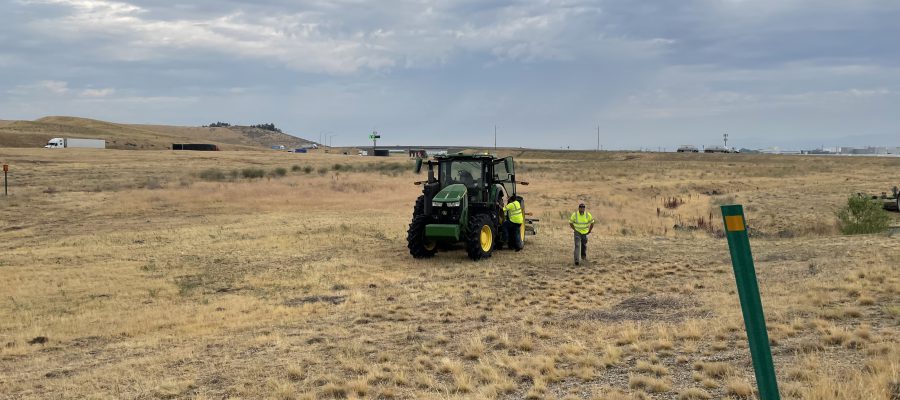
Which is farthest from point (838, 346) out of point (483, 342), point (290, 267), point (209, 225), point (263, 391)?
point (209, 225)

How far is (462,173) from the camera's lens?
17891 millimetres

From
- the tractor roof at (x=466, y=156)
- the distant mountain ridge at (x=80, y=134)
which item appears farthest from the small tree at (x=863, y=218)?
the distant mountain ridge at (x=80, y=134)

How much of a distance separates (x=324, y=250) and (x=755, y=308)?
15621 millimetres

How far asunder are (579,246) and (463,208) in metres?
2.86

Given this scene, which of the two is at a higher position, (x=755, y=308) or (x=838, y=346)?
(x=755, y=308)

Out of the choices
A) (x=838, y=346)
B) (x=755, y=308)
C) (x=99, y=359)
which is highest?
(x=755, y=308)

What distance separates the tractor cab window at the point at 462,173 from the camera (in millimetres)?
17750

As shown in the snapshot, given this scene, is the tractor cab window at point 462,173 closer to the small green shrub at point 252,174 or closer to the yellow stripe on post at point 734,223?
the yellow stripe on post at point 734,223

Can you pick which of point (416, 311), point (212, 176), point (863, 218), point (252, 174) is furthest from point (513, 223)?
point (252, 174)

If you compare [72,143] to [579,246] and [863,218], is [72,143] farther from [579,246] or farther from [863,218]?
[863,218]

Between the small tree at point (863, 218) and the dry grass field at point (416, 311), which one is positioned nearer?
the dry grass field at point (416, 311)

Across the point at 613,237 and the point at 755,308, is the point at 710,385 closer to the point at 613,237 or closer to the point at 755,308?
the point at 755,308

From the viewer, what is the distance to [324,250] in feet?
60.8

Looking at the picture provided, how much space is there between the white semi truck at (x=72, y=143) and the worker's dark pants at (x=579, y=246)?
80787mm
